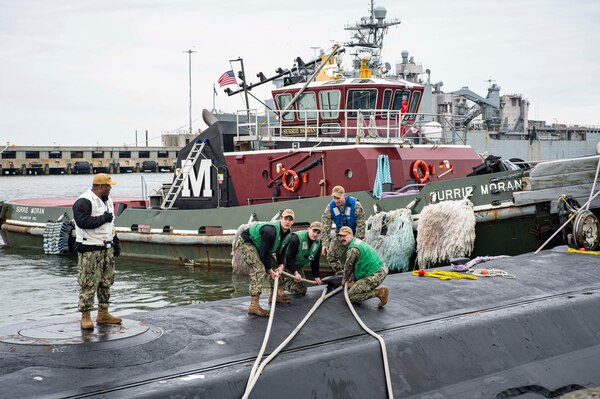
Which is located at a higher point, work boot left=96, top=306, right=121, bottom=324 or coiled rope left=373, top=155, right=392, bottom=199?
coiled rope left=373, top=155, right=392, bottom=199

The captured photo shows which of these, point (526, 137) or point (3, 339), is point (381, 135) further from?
point (526, 137)

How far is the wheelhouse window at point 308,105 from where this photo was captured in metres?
24.0

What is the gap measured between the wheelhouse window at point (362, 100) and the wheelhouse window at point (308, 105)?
1.08m

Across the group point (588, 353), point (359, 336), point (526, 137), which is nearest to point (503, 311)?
point (588, 353)

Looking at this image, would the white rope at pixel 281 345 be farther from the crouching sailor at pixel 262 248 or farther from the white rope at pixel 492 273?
the white rope at pixel 492 273

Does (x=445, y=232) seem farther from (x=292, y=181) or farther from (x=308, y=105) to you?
(x=308, y=105)

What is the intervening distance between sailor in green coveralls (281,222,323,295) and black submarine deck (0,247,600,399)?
21 centimetres

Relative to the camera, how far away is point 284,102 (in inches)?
971

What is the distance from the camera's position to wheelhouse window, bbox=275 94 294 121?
24453mm

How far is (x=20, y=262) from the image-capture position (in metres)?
25.4

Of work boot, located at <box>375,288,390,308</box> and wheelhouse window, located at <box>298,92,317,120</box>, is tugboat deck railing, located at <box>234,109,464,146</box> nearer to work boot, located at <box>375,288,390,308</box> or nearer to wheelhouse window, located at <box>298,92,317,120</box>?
wheelhouse window, located at <box>298,92,317,120</box>

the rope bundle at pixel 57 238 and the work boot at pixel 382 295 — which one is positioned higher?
the work boot at pixel 382 295

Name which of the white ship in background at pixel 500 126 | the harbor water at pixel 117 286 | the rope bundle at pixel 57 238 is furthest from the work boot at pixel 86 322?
the white ship in background at pixel 500 126

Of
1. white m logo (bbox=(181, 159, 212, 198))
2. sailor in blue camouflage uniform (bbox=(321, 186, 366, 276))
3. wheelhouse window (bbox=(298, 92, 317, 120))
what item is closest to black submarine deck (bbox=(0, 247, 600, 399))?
sailor in blue camouflage uniform (bbox=(321, 186, 366, 276))
